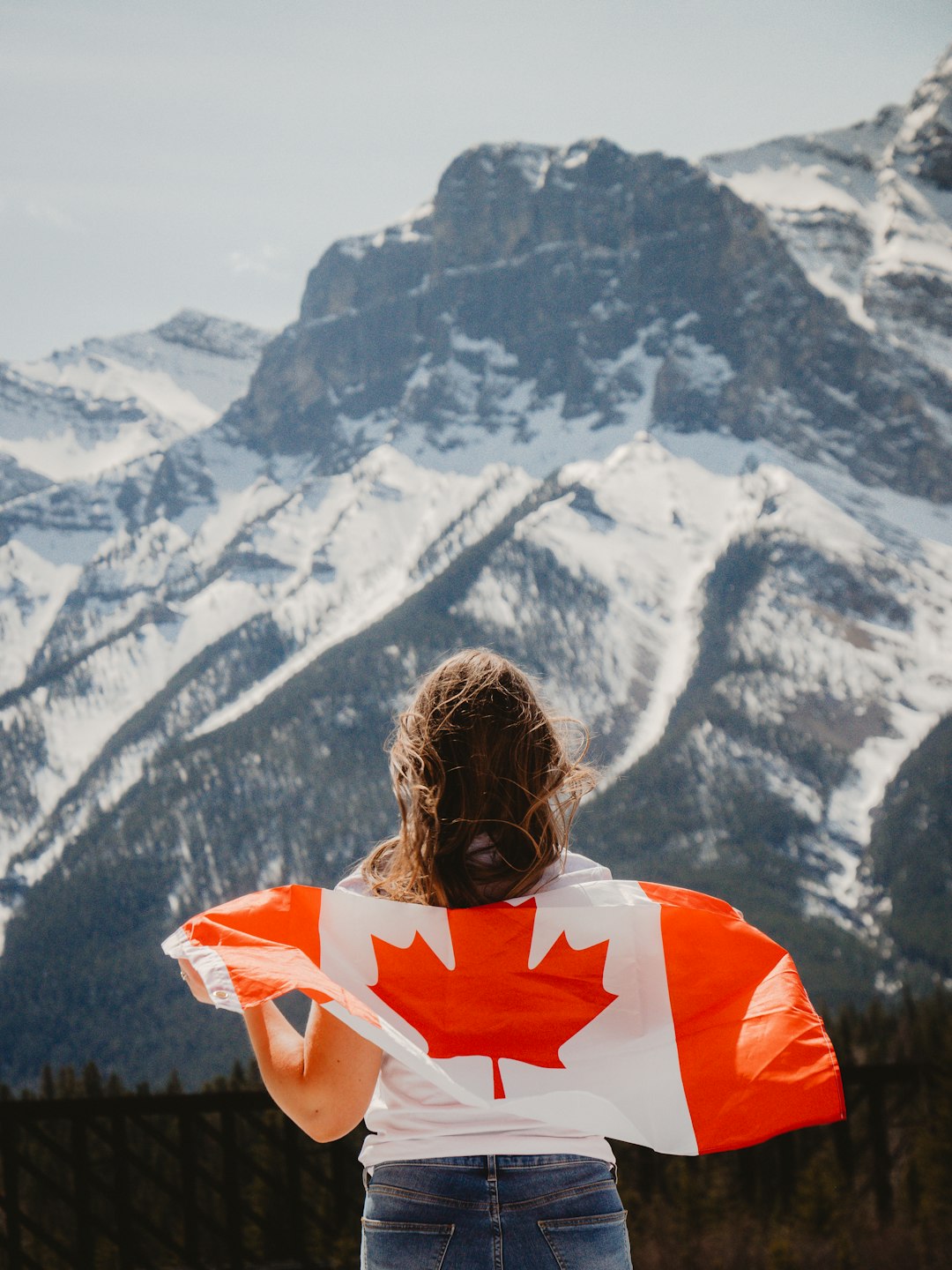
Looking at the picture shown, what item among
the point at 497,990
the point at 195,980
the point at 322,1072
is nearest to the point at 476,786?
the point at 497,990

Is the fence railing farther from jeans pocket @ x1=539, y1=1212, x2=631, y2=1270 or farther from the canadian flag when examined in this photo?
jeans pocket @ x1=539, y1=1212, x2=631, y2=1270

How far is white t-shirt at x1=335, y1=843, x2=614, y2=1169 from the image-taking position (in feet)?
9.98

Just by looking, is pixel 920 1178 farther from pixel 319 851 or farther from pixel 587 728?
pixel 319 851

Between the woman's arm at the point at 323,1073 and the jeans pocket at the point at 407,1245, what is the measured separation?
0.25 metres

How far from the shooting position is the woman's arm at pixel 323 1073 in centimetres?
307

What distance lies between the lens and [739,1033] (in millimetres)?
3385

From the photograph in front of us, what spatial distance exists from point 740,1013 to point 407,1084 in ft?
3.04

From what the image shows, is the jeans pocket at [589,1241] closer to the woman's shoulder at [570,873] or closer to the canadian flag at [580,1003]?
the canadian flag at [580,1003]

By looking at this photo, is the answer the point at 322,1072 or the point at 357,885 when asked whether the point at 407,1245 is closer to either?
the point at 322,1072

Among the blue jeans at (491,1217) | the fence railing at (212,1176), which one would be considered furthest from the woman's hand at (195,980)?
the fence railing at (212,1176)

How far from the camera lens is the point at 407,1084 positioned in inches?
124

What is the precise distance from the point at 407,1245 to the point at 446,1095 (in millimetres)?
346

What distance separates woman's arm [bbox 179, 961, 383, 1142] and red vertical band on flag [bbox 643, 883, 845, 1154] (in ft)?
2.83

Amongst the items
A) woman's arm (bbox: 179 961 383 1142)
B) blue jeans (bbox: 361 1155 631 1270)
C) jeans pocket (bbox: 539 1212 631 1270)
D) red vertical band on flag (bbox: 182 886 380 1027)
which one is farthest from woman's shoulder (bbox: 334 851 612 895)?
jeans pocket (bbox: 539 1212 631 1270)
